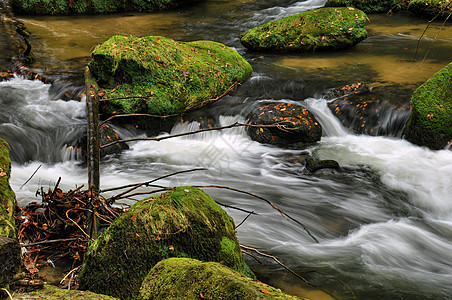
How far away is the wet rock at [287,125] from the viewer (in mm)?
7711

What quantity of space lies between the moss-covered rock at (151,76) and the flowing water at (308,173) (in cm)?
50

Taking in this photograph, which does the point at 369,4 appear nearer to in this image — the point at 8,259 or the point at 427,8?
the point at 427,8

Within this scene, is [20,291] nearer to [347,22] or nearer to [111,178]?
[111,178]

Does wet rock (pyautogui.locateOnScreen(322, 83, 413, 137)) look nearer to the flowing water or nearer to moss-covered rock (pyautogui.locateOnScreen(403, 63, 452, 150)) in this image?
the flowing water

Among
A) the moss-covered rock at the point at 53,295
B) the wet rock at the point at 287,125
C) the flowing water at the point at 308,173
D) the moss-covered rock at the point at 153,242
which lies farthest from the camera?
the wet rock at the point at 287,125

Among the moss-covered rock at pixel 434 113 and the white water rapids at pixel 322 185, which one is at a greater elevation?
the moss-covered rock at pixel 434 113

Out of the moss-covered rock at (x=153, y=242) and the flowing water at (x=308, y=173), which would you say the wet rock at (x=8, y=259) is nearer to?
the moss-covered rock at (x=153, y=242)

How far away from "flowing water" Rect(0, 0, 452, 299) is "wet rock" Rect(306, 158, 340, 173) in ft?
0.29

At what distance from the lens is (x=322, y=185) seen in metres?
6.48

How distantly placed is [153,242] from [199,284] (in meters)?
1.22

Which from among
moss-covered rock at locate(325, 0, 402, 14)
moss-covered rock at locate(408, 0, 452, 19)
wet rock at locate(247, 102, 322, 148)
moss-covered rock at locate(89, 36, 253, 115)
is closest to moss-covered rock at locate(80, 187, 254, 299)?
wet rock at locate(247, 102, 322, 148)

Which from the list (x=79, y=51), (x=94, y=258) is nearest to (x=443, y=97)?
(x=94, y=258)

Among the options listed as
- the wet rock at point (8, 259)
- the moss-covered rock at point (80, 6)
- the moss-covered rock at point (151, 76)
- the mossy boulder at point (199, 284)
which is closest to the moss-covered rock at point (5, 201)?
the wet rock at point (8, 259)

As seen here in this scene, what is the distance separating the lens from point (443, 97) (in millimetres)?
7277
